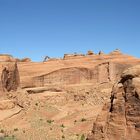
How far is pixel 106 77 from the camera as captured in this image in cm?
4884

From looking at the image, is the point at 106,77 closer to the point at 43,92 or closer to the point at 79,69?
the point at 79,69

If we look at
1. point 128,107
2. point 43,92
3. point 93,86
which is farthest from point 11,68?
point 128,107

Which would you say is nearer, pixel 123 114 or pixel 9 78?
pixel 123 114

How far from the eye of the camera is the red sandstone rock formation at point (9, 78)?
1615 inches

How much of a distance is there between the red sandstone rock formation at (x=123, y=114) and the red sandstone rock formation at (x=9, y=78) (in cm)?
2646

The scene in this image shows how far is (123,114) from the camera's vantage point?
47.0 ft

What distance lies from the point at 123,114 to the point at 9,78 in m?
29.5

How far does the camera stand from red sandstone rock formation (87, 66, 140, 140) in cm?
1370

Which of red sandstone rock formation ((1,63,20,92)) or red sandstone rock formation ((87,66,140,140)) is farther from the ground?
red sandstone rock formation ((1,63,20,92))

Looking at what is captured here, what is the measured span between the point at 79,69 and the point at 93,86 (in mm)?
5615

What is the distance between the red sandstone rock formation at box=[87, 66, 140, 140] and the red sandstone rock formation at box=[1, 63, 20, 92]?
26465mm

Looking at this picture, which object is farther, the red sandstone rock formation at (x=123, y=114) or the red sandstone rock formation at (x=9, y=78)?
the red sandstone rock formation at (x=9, y=78)

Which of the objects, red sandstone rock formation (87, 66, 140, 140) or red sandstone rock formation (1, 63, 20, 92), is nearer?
red sandstone rock formation (87, 66, 140, 140)

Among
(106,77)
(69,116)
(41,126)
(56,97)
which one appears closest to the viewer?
(41,126)
